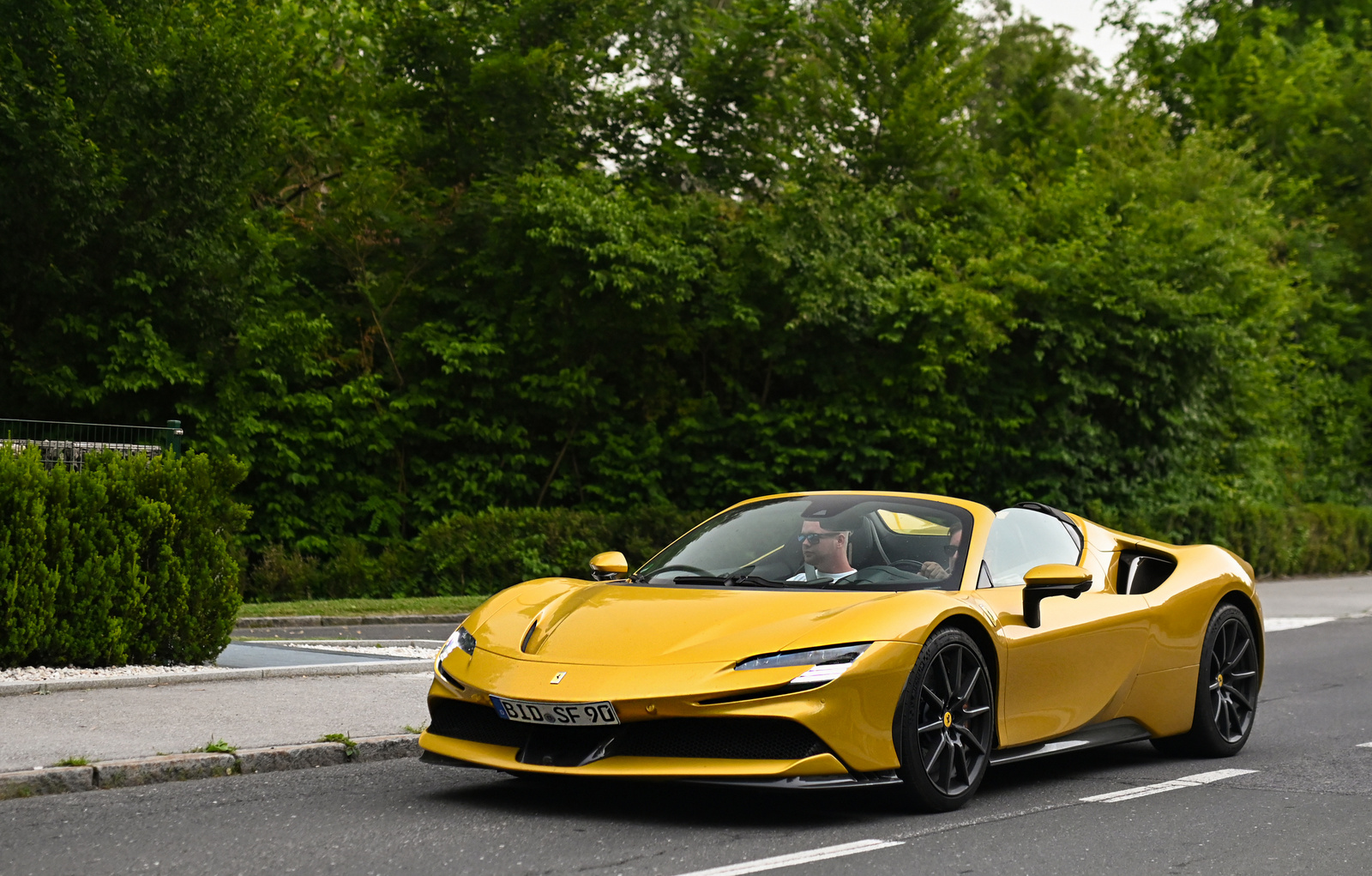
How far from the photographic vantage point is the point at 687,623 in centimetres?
622

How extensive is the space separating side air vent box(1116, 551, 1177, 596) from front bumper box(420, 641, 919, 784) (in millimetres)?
2400

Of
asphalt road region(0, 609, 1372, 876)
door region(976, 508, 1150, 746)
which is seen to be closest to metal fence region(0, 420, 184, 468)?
asphalt road region(0, 609, 1372, 876)

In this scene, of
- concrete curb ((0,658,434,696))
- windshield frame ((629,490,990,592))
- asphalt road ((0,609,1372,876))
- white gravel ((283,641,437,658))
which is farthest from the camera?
white gravel ((283,641,437,658))

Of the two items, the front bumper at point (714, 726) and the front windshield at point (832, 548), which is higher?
the front windshield at point (832, 548)

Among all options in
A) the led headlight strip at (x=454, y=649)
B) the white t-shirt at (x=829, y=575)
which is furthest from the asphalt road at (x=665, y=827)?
the white t-shirt at (x=829, y=575)

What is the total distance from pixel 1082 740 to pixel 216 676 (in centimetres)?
582

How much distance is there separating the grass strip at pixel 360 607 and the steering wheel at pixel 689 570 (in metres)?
11.6

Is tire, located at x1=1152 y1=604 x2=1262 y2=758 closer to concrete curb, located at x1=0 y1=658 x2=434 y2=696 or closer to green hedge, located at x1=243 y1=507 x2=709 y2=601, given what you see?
concrete curb, located at x1=0 y1=658 x2=434 y2=696

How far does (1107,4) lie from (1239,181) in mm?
16596

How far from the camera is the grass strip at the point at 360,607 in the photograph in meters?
18.4

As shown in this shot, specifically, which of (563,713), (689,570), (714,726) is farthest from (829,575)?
(563,713)

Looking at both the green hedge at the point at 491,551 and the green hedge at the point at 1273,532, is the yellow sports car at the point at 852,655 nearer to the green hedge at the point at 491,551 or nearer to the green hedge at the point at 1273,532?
the green hedge at the point at 491,551

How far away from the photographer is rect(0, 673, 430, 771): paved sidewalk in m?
7.38

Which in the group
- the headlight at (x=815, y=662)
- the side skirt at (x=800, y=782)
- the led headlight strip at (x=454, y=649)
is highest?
the headlight at (x=815, y=662)
